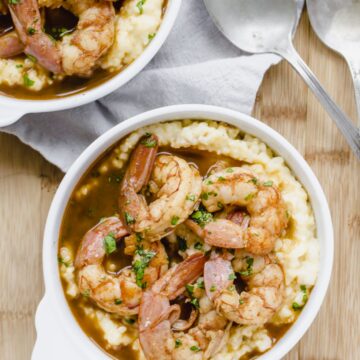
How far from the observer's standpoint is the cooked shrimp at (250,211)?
3.18 metres

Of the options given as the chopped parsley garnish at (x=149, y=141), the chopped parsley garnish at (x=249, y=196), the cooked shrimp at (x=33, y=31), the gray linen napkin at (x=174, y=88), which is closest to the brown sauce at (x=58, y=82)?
the cooked shrimp at (x=33, y=31)

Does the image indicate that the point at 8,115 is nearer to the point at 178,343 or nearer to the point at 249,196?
the point at 249,196

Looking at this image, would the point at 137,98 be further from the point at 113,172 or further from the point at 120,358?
the point at 120,358

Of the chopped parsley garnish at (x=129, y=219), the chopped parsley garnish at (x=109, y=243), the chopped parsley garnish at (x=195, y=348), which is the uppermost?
the chopped parsley garnish at (x=129, y=219)

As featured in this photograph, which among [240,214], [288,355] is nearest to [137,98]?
[240,214]

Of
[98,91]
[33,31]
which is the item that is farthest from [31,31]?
[98,91]

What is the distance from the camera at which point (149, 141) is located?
11.0ft

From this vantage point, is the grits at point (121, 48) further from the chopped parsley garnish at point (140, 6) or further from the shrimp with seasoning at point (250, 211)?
the shrimp with seasoning at point (250, 211)

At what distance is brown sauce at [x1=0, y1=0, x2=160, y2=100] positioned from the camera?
348 cm

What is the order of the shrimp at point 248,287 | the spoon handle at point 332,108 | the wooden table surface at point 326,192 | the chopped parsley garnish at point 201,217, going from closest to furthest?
the shrimp at point 248,287 < the chopped parsley garnish at point 201,217 < the spoon handle at point 332,108 < the wooden table surface at point 326,192

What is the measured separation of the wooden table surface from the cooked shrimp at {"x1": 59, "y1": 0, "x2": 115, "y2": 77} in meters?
0.69

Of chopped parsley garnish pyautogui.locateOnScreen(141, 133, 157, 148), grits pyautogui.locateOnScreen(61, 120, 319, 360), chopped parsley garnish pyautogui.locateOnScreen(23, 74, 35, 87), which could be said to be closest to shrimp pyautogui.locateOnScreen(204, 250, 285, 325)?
grits pyautogui.locateOnScreen(61, 120, 319, 360)

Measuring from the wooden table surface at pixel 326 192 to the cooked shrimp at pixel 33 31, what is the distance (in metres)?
0.68

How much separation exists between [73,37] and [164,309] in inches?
52.3
